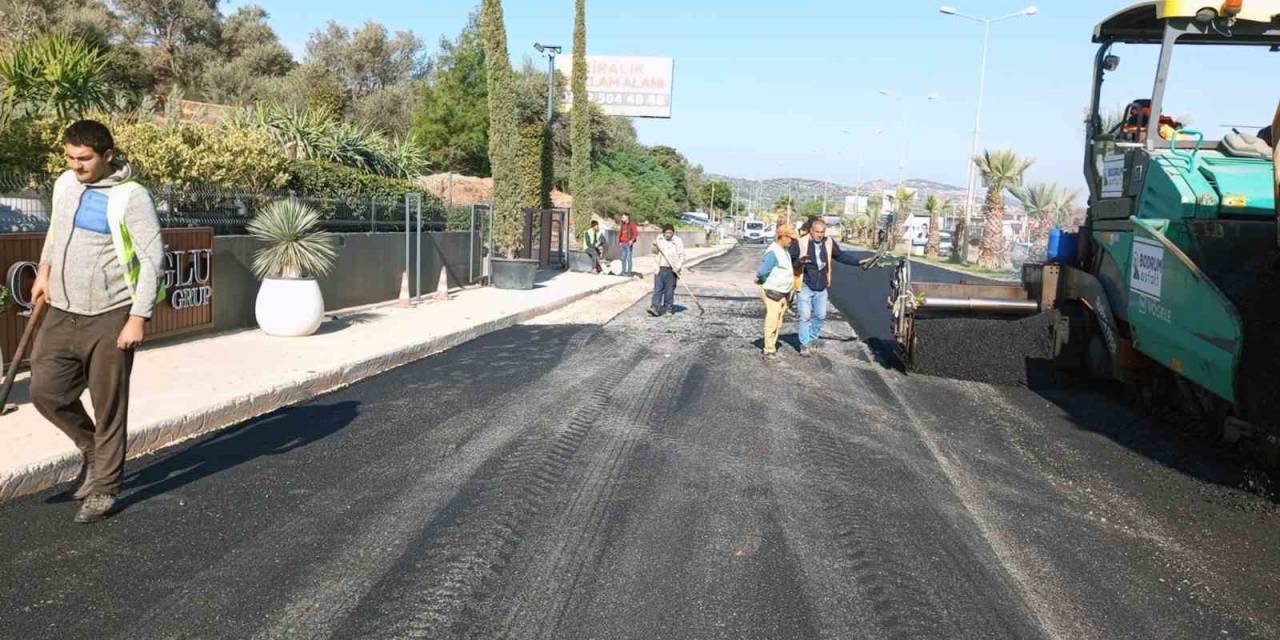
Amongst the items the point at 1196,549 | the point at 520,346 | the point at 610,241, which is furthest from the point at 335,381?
the point at 610,241

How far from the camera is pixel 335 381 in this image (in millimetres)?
9078

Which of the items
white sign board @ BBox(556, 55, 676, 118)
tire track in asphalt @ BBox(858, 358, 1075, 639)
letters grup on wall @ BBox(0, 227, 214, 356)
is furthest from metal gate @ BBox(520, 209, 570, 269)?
white sign board @ BBox(556, 55, 676, 118)

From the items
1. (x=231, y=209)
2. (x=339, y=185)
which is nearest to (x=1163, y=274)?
(x=231, y=209)

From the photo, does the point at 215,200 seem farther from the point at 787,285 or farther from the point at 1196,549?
the point at 1196,549

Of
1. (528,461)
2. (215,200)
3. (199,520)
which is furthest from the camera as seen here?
(215,200)

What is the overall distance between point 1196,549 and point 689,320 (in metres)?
10.8

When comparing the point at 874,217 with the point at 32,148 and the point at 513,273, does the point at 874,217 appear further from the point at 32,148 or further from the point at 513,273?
the point at 32,148

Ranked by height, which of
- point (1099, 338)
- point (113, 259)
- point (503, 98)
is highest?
point (503, 98)

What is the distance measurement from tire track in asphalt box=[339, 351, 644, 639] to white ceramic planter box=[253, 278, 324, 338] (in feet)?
17.6

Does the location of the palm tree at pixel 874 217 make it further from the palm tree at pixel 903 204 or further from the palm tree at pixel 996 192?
A: the palm tree at pixel 996 192

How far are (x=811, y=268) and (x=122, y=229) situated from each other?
883cm

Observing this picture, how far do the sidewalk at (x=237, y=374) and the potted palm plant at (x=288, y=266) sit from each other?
0.22 meters

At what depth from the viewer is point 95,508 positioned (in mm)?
4855

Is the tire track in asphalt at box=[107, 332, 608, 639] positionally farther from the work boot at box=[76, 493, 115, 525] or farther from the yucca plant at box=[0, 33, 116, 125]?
the yucca plant at box=[0, 33, 116, 125]
